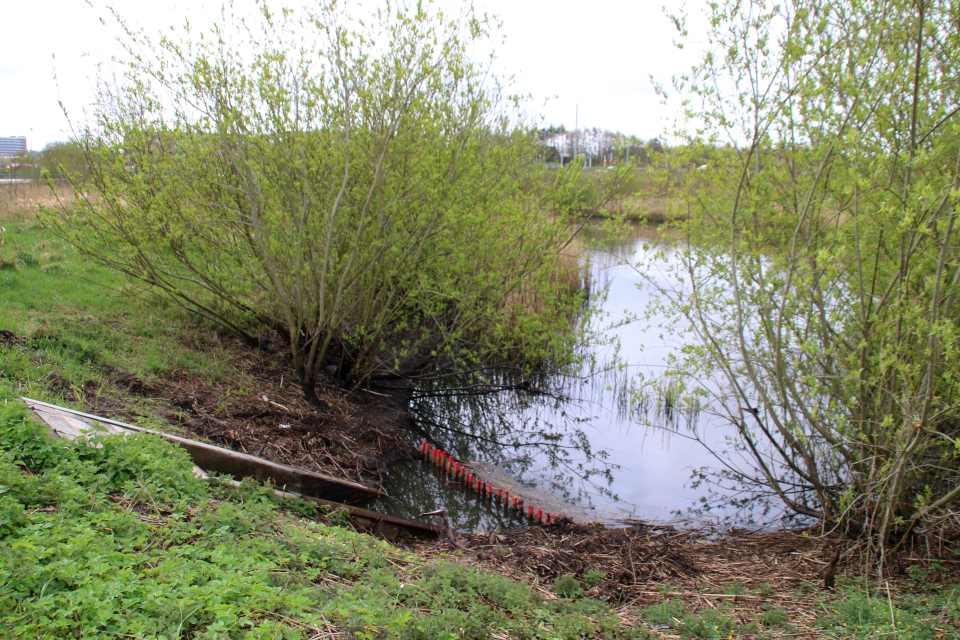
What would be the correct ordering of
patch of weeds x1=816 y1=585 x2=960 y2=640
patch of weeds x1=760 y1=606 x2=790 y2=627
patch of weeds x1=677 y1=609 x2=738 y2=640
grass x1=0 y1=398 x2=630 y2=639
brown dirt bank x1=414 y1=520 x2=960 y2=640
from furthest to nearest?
brown dirt bank x1=414 y1=520 x2=960 y2=640
patch of weeds x1=760 y1=606 x2=790 y2=627
patch of weeds x1=677 y1=609 x2=738 y2=640
patch of weeds x1=816 y1=585 x2=960 y2=640
grass x1=0 y1=398 x2=630 y2=639

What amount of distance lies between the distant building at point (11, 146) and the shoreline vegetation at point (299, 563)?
387 inches

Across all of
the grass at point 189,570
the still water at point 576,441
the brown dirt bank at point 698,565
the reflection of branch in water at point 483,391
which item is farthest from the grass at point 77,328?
the brown dirt bank at point 698,565

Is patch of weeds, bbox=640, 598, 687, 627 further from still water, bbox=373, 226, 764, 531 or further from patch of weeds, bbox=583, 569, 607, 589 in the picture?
still water, bbox=373, 226, 764, 531

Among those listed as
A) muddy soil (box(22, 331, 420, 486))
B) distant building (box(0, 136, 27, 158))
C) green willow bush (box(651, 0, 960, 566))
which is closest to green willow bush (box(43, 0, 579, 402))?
muddy soil (box(22, 331, 420, 486))

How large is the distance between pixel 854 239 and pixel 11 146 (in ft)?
57.7

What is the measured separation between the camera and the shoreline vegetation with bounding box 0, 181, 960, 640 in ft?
8.34

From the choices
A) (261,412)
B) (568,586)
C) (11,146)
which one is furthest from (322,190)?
(11,146)

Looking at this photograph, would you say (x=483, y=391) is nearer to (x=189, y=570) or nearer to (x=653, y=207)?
(x=653, y=207)

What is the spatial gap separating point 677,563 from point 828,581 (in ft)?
3.32

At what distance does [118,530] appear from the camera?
3.03 meters

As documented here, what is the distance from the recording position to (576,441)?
834 centimetres

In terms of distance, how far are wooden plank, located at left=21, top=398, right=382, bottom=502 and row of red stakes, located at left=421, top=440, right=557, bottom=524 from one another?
4.41 ft

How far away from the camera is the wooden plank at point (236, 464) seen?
416 centimetres

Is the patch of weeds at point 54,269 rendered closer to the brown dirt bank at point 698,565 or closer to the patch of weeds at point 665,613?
the brown dirt bank at point 698,565
